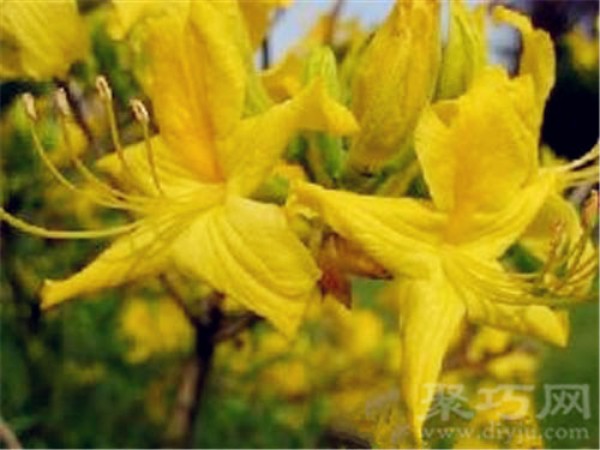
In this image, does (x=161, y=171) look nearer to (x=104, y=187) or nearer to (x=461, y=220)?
(x=104, y=187)

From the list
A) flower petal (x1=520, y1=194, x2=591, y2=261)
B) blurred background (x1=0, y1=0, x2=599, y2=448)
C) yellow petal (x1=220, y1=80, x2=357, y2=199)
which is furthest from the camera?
blurred background (x1=0, y1=0, x2=599, y2=448)

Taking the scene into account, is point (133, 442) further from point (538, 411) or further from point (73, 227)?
point (538, 411)

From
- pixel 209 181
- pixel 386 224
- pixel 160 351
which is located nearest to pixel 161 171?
pixel 209 181

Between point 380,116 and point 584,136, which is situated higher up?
point 380,116

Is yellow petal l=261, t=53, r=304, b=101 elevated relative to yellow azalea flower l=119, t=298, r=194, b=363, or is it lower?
elevated

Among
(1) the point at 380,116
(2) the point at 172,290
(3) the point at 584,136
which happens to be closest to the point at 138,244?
(1) the point at 380,116

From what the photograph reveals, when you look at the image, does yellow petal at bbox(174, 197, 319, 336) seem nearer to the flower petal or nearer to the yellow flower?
the yellow flower

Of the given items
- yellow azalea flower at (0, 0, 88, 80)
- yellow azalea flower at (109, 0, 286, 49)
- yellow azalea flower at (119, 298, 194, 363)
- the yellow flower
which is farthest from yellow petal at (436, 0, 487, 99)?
yellow azalea flower at (119, 298, 194, 363)

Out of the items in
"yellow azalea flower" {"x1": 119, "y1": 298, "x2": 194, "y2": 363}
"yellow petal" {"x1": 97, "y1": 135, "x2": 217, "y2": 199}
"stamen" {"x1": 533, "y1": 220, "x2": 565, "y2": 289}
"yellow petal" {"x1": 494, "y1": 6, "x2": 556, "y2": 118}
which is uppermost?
"yellow petal" {"x1": 494, "y1": 6, "x2": 556, "y2": 118}

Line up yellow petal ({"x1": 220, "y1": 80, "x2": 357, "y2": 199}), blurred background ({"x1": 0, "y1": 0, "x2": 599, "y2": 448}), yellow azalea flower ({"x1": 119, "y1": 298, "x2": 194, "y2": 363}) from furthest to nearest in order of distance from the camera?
yellow azalea flower ({"x1": 119, "y1": 298, "x2": 194, "y2": 363}) → blurred background ({"x1": 0, "y1": 0, "x2": 599, "y2": 448}) → yellow petal ({"x1": 220, "y1": 80, "x2": 357, "y2": 199})
